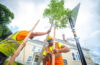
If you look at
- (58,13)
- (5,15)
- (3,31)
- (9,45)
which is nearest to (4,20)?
(5,15)

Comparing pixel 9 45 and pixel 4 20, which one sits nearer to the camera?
pixel 9 45

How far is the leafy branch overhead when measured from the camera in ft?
20.6

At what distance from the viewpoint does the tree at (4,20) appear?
33.0ft

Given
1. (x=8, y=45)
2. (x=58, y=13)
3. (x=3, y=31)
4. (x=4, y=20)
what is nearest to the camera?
(x=8, y=45)

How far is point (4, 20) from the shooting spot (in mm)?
10812

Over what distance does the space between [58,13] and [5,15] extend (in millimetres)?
10820

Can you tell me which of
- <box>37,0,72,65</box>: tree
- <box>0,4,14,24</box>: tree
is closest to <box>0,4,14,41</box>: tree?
<box>0,4,14,24</box>: tree

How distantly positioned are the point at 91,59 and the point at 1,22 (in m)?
26.8

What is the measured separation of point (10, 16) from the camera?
11.8 metres

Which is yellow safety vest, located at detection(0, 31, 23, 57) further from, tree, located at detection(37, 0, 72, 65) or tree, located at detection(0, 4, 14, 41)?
tree, located at detection(0, 4, 14, 41)

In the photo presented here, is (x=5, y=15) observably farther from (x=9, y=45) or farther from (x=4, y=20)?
(x=9, y=45)

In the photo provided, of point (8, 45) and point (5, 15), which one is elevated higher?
point (5, 15)

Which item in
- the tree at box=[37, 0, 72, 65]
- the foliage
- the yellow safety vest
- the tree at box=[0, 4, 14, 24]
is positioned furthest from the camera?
the tree at box=[0, 4, 14, 24]

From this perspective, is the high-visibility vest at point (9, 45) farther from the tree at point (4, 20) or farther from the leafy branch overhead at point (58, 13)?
the tree at point (4, 20)
